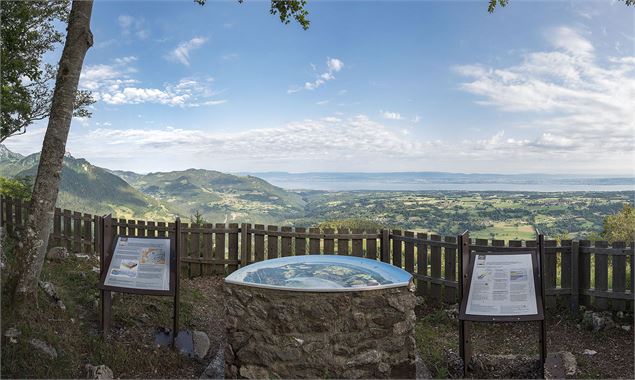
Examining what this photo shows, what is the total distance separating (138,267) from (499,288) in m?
5.34

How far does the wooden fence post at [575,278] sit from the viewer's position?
816cm

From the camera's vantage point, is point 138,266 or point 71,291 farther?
point 71,291

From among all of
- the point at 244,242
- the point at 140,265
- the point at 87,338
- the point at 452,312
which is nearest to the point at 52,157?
the point at 140,265

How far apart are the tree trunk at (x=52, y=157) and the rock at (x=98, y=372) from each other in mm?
1848

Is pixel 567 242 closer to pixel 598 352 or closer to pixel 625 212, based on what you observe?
pixel 598 352

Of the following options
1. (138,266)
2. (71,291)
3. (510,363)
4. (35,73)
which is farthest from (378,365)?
(35,73)

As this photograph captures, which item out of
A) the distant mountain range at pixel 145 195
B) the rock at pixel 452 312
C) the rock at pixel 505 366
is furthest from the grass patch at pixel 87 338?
the distant mountain range at pixel 145 195

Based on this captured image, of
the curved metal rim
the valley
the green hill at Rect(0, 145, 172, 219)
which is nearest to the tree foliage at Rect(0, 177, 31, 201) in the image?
the valley

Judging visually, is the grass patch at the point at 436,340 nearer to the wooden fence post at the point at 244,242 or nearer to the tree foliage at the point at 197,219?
the wooden fence post at the point at 244,242

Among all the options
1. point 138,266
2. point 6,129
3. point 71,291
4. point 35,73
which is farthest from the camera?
point 6,129

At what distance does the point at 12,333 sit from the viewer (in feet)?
18.2

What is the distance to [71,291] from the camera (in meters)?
7.89

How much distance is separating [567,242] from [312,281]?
559 cm

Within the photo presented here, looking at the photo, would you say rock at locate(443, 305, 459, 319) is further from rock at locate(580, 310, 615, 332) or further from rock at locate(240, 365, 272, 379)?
Answer: rock at locate(240, 365, 272, 379)
